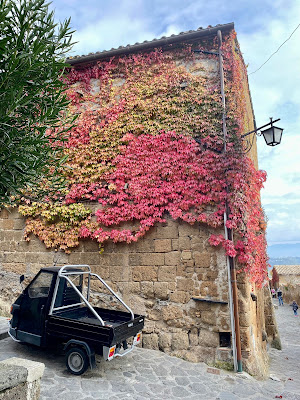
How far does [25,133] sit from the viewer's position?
3250 mm

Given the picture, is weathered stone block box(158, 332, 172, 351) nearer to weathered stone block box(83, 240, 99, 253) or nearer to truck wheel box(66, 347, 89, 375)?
truck wheel box(66, 347, 89, 375)

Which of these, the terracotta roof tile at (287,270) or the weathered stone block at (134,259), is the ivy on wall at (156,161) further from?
the terracotta roof tile at (287,270)

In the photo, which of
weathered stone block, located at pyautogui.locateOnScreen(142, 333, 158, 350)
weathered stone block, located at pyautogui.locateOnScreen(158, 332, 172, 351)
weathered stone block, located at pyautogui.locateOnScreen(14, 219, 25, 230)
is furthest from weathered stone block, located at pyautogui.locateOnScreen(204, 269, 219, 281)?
weathered stone block, located at pyautogui.locateOnScreen(14, 219, 25, 230)

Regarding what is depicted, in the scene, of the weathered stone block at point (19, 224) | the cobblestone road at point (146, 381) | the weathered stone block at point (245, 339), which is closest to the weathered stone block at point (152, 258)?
the cobblestone road at point (146, 381)

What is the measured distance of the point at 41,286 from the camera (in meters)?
5.14

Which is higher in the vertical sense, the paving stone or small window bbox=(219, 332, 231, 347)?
small window bbox=(219, 332, 231, 347)

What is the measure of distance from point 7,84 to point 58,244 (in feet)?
16.5

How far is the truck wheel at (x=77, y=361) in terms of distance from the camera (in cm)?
438

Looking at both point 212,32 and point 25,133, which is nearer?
point 25,133

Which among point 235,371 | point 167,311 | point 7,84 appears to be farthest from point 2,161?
point 235,371

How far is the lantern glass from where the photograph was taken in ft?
20.2

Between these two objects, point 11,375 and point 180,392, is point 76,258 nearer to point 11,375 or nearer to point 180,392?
point 180,392

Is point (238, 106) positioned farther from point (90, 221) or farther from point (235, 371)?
point (235, 371)

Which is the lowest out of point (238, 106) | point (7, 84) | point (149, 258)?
point (149, 258)
